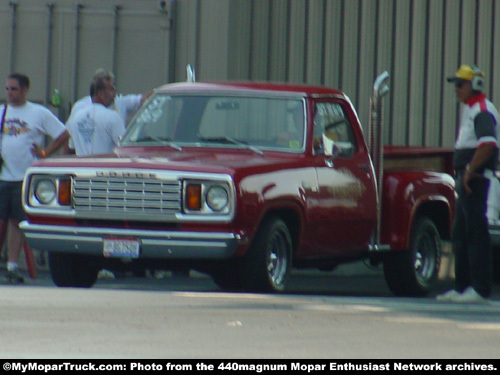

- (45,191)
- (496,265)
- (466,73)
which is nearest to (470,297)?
(466,73)

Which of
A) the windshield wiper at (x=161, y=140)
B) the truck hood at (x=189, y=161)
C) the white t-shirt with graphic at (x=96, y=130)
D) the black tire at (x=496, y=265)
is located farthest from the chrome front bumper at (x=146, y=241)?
the black tire at (x=496, y=265)

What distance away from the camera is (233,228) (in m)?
10.3

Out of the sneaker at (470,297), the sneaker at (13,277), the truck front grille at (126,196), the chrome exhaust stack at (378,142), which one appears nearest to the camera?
the truck front grille at (126,196)

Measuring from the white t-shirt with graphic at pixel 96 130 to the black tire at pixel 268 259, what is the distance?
102 inches

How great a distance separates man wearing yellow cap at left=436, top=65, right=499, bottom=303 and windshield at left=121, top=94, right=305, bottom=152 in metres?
1.41

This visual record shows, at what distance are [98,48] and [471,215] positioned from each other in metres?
7.51

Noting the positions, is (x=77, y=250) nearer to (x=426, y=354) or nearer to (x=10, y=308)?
(x=10, y=308)

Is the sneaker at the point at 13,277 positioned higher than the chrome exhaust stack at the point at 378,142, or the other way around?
the chrome exhaust stack at the point at 378,142

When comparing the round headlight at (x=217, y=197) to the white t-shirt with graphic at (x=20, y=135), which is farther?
the white t-shirt with graphic at (x=20, y=135)

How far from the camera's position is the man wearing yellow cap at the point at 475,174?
10656mm

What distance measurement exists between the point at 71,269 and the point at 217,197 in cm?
166

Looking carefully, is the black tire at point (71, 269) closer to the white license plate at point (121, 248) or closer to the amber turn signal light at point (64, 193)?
the amber turn signal light at point (64, 193)

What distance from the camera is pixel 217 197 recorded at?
10312mm
